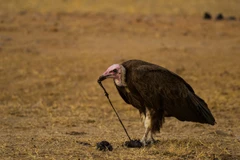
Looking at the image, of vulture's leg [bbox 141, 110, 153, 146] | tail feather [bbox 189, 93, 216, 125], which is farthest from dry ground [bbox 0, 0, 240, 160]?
tail feather [bbox 189, 93, 216, 125]

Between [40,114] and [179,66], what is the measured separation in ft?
19.3

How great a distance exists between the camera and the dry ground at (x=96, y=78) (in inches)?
278

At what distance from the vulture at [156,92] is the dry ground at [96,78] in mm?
446

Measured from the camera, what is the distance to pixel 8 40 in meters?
17.4

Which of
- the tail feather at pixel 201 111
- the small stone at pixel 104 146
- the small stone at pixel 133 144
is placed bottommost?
the small stone at pixel 133 144

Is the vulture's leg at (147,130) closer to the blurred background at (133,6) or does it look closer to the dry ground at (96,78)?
the dry ground at (96,78)

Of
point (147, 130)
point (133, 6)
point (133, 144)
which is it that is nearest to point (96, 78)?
point (147, 130)

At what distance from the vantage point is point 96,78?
1330cm

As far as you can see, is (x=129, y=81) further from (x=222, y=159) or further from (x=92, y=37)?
(x=92, y=37)

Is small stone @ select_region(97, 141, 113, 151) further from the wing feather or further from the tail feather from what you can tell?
the tail feather

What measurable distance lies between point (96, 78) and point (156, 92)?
22.1 ft

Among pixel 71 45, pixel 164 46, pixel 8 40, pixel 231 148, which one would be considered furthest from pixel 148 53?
pixel 231 148

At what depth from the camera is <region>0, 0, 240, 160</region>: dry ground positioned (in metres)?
7.05

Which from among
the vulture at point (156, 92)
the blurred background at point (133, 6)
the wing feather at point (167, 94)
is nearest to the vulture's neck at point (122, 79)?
the vulture at point (156, 92)
